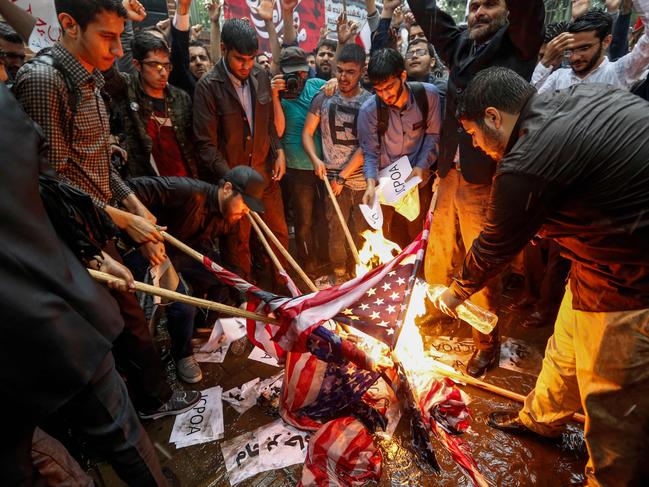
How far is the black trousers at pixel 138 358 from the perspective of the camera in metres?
3.15

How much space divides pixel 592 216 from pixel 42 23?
5.91 meters

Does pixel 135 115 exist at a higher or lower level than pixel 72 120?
lower

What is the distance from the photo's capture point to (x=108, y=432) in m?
1.98

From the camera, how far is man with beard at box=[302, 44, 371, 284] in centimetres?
509

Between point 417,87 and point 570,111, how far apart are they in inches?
111

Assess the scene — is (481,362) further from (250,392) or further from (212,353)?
(212,353)

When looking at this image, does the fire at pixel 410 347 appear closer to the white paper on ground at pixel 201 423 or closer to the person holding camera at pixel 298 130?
the white paper on ground at pixel 201 423

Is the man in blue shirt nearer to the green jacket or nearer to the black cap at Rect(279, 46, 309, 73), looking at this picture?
the black cap at Rect(279, 46, 309, 73)

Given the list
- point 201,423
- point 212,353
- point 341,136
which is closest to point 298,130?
point 341,136

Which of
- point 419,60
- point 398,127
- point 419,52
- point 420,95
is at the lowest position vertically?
point 398,127

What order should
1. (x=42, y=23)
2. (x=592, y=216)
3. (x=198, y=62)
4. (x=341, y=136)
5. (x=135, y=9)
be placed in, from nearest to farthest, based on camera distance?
1. (x=592, y=216)
2. (x=42, y=23)
3. (x=135, y=9)
4. (x=341, y=136)
5. (x=198, y=62)

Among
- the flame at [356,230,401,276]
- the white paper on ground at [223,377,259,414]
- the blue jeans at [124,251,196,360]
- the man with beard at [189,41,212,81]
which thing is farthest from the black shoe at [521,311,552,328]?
the man with beard at [189,41,212,81]

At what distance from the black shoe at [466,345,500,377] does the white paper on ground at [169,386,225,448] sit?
2562 mm

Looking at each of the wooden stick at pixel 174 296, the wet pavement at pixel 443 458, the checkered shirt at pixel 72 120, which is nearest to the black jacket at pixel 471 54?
the wet pavement at pixel 443 458
